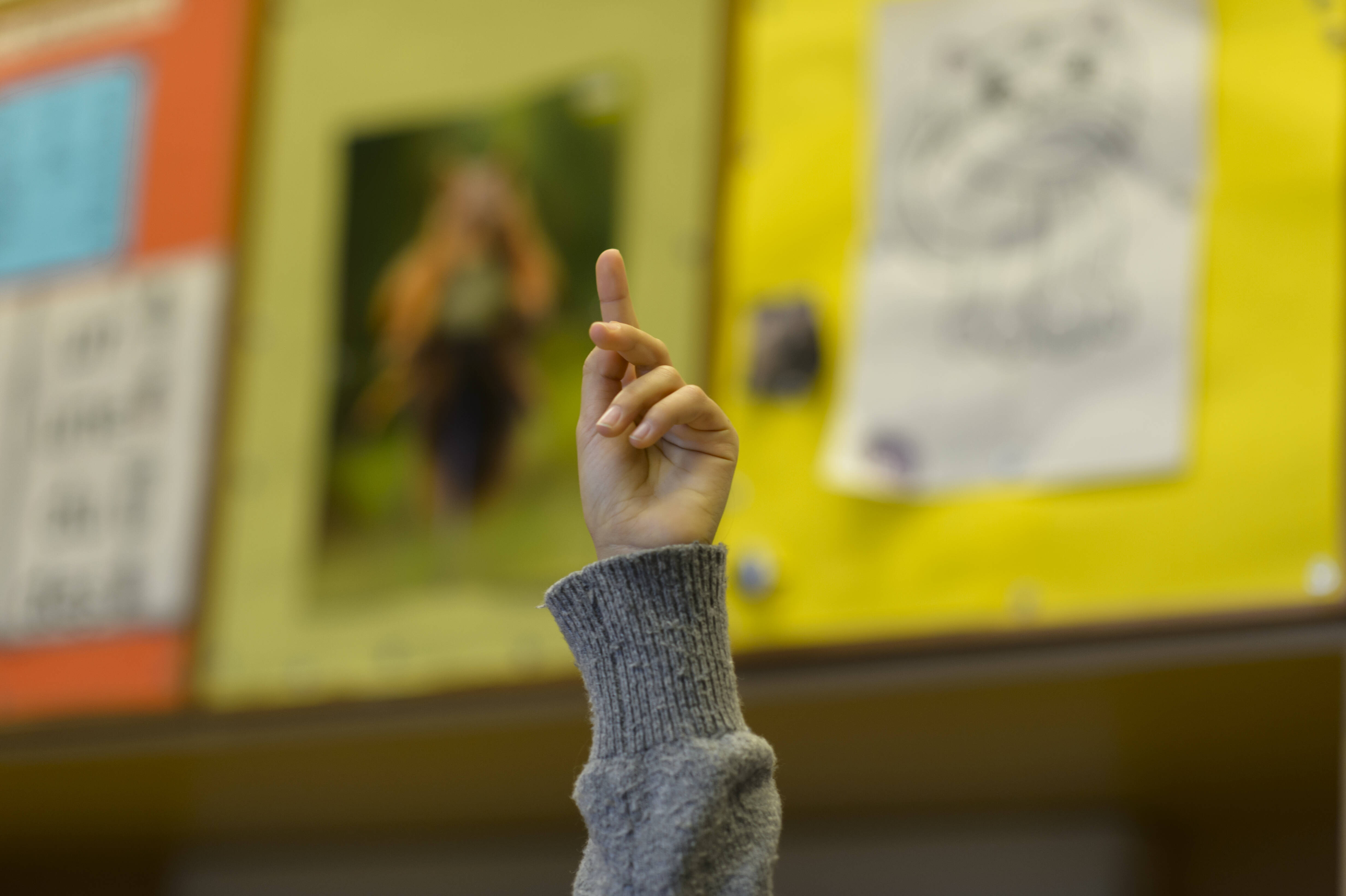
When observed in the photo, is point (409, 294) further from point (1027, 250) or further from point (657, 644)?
point (657, 644)

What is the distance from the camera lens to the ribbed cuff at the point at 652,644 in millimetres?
760

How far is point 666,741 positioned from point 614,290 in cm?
21

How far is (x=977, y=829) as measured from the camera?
5.01ft

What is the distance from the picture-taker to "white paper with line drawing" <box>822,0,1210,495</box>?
3.88 feet

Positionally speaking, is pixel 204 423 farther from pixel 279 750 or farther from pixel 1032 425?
pixel 1032 425

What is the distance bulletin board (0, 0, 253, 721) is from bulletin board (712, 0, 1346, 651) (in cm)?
59

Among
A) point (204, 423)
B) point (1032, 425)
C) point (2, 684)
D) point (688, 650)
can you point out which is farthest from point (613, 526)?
point (2, 684)

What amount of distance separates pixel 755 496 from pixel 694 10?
0.43m

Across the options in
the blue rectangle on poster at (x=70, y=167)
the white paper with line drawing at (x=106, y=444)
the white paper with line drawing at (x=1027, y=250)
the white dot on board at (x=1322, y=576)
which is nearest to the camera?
the white dot on board at (x=1322, y=576)

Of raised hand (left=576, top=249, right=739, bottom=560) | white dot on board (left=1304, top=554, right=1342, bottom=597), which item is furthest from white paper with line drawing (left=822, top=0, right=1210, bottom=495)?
raised hand (left=576, top=249, right=739, bottom=560)

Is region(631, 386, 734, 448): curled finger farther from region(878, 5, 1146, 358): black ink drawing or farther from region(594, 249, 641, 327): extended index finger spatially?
region(878, 5, 1146, 358): black ink drawing

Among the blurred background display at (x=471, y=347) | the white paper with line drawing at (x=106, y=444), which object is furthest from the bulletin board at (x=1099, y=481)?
the white paper with line drawing at (x=106, y=444)

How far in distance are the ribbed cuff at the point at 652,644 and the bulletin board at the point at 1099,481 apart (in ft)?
1.42

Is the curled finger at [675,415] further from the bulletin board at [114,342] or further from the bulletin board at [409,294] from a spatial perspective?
the bulletin board at [114,342]
